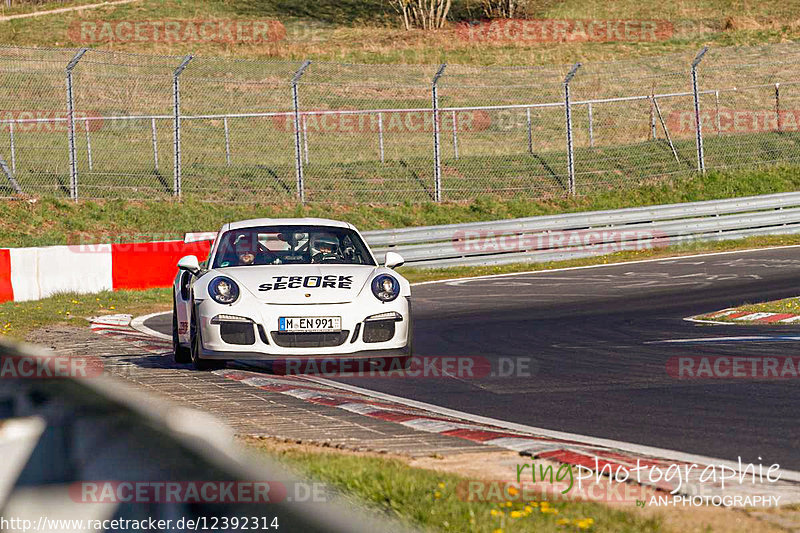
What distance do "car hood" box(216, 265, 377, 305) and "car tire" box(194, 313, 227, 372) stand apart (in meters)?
0.50

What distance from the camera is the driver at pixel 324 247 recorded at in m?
10.6

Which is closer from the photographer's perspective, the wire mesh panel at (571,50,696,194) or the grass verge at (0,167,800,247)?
the grass verge at (0,167,800,247)

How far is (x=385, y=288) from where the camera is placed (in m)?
9.73

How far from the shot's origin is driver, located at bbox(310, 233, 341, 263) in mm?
10570

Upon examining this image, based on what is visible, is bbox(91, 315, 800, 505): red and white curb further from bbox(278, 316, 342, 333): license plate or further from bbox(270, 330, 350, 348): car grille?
bbox(278, 316, 342, 333): license plate

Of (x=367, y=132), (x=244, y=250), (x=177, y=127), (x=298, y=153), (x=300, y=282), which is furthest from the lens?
(x=367, y=132)

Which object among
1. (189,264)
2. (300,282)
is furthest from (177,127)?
(300,282)

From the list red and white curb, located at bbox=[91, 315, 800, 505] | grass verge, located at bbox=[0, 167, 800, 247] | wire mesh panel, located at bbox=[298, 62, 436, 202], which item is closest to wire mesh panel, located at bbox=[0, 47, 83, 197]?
grass verge, located at bbox=[0, 167, 800, 247]

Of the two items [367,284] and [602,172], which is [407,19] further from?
[367,284]

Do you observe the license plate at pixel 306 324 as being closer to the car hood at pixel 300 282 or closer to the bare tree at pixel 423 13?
the car hood at pixel 300 282

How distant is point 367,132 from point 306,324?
23741 mm

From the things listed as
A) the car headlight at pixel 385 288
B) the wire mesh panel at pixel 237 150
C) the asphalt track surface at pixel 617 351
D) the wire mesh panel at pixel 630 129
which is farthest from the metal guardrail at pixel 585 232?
the car headlight at pixel 385 288

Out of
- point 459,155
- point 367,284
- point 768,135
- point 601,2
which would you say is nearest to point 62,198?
point 459,155

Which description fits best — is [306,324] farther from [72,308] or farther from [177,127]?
[177,127]
